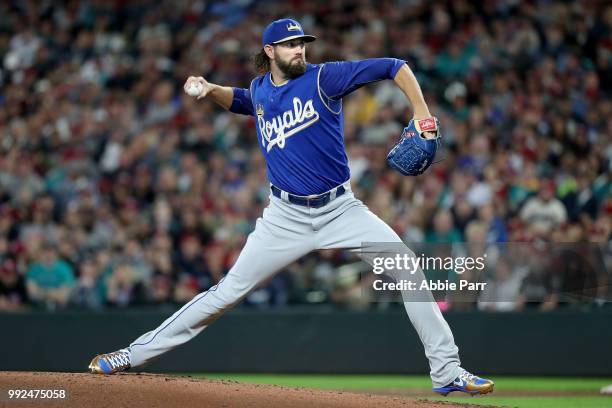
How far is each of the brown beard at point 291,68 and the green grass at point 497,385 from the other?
3.03 meters

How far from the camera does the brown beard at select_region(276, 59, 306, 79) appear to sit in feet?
17.9

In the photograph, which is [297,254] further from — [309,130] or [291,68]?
[291,68]

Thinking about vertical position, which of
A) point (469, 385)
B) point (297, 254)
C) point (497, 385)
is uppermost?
point (297, 254)

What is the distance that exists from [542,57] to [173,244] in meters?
4.81

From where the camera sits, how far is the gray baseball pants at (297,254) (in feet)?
17.4

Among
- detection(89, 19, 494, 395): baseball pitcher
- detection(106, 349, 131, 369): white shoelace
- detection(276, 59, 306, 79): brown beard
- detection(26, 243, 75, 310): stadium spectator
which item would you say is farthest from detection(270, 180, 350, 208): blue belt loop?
detection(26, 243, 75, 310): stadium spectator

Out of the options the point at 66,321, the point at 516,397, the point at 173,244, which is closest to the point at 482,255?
the point at 516,397

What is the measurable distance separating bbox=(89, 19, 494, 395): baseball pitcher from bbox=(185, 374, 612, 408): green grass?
2.08 m

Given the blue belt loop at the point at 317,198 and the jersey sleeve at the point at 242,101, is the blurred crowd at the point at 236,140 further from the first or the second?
the blue belt loop at the point at 317,198

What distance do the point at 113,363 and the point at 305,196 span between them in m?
1.48

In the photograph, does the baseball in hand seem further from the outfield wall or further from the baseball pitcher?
the outfield wall

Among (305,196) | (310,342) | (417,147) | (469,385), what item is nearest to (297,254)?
(305,196)

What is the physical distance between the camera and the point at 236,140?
38.8 feet

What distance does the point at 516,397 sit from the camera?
7762 mm
